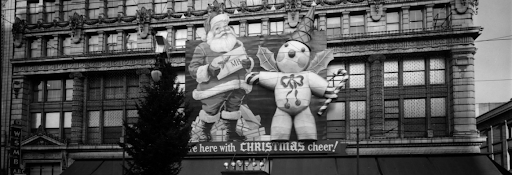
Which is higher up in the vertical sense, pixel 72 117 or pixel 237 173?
pixel 72 117

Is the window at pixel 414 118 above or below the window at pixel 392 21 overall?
below

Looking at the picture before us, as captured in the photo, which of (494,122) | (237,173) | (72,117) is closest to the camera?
(237,173)

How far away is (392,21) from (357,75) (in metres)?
4.50

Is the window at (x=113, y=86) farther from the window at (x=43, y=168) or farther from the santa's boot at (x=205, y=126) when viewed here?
the santa's boot at (x=205, y=126)

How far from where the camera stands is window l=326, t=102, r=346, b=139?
37.9 metres

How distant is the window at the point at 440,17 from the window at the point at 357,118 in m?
7.39

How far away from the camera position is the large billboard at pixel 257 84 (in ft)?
117

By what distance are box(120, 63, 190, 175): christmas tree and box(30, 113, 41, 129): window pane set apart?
19511 millimetres

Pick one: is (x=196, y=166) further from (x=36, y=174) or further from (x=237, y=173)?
(x=36, y=174)

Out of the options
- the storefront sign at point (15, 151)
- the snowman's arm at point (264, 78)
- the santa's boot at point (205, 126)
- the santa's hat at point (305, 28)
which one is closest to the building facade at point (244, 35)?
the storefront sign at point (15, 151)

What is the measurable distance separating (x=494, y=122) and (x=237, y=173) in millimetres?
27983

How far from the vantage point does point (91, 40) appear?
42938mm

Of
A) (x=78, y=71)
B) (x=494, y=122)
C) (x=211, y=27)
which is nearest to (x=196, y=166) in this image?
(x=211, y=27)

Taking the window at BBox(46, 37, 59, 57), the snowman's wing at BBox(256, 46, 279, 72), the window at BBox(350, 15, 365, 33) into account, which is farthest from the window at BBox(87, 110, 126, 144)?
the window at BBox(350, 15, 365, 33)
